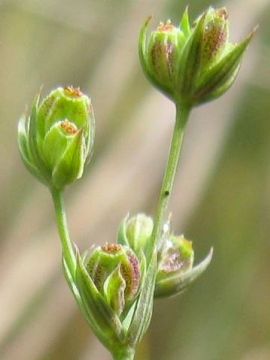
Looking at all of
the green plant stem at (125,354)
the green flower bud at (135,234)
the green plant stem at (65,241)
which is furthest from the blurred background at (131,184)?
the green plant stem at (125,354)

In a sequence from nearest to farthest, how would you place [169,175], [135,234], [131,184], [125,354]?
[125,354] → [169,175] → [135,234] → [131,184]

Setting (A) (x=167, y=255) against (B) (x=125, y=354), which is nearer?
(B) (x=125, y=354)

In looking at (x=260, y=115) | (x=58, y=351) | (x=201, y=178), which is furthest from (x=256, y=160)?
(x=58, y=351)

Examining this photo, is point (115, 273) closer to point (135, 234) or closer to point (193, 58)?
point (135, 234)

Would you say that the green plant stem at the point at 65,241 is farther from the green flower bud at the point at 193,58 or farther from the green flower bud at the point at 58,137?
the green flower bud at the point at 193,58

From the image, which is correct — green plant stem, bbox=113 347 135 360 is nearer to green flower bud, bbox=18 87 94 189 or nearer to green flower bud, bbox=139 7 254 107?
green flower bud, bbox=18 87 94 189

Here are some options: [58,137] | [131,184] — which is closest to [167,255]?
[58,137]
